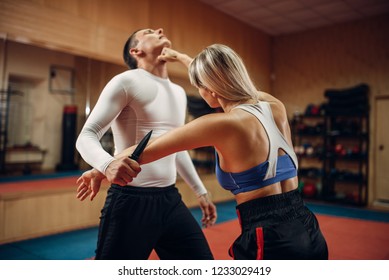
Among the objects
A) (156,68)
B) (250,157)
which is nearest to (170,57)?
(156,68)

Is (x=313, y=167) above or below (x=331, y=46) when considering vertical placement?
below

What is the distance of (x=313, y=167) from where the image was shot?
6770mm

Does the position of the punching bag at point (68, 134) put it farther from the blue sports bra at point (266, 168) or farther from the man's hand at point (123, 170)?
the blue sports bra at point (266, 168)

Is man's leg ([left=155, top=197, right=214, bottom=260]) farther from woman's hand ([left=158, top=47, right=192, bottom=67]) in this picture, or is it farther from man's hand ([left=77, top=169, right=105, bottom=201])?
woman's hand ([left=158, top=47, right=192, bottom=67])

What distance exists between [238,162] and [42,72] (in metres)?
6.73

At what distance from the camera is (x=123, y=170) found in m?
1.14

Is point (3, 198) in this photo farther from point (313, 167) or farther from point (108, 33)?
point (313, 167)

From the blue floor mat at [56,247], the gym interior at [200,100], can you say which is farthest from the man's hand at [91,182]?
the gym interior at [200,100]

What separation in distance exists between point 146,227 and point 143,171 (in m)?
0.25

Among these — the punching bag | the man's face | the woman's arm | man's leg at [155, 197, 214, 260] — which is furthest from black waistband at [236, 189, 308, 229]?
the punching bag

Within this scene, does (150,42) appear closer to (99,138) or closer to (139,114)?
(139,114)

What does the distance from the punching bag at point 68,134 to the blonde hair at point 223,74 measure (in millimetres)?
5598

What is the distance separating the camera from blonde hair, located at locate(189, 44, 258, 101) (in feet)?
3.77

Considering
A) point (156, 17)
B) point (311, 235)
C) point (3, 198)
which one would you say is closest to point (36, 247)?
point (3, 198)
